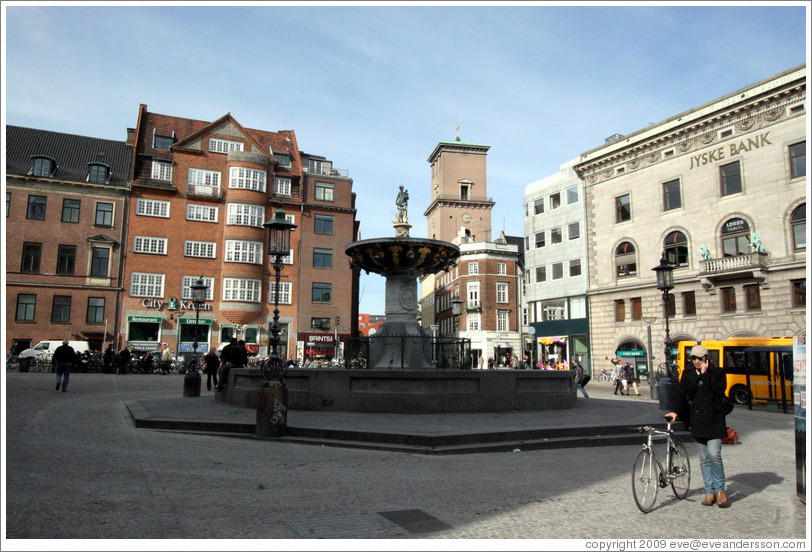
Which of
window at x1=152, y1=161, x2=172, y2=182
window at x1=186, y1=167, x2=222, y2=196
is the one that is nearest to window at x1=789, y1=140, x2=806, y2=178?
window at x1=186, y1=167, x2=222, y2=196

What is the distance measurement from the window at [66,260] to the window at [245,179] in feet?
42.4

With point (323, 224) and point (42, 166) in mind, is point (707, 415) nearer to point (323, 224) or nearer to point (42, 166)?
point (323, 224)

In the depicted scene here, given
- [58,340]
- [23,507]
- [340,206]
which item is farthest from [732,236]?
[58,340]

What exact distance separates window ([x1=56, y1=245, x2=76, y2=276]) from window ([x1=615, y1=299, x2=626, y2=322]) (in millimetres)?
41020

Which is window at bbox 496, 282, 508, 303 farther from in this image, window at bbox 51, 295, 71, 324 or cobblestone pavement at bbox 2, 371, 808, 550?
cobblestone pavement at bbox 2, 371, 808, 550

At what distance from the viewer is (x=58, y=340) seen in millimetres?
41125

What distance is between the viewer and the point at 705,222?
1485 inches

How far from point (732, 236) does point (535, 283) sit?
19.2 m

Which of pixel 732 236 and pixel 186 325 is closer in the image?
pixel 732 236

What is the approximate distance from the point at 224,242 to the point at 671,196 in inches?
1348

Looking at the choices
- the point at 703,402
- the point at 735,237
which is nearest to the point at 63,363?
the point at 703,402

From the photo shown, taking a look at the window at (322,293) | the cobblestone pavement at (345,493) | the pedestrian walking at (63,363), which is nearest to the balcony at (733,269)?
the cobblestone pavement at (345,493)

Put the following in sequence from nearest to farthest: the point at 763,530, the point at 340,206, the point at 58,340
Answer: the point at 763,530 < the point at 58,340 < the point at 340,206

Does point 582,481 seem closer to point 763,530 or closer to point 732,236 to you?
point 763,530
